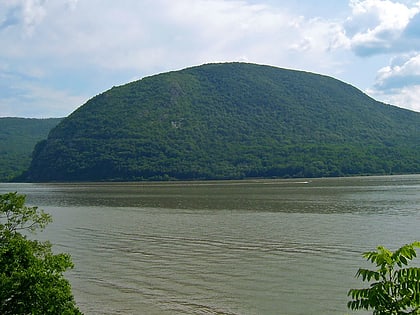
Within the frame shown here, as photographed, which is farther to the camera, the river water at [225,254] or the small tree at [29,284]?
the river water at [225,254]

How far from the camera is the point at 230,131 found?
15025 cm

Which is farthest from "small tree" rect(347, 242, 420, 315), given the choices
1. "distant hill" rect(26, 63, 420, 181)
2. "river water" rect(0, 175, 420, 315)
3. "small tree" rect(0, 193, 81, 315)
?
"distant hill" rect(26, 63, 420, 181)

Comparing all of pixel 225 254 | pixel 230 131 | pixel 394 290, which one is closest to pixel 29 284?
pixel 394 290

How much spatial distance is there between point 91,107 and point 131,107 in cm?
1627

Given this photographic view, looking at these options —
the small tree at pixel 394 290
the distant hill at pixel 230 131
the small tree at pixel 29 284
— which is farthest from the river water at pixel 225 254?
the distant hill at pixel 230 131

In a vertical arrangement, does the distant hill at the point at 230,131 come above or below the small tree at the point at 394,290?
above

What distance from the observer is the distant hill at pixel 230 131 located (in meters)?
129

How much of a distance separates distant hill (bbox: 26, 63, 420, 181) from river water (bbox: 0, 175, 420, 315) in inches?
3297

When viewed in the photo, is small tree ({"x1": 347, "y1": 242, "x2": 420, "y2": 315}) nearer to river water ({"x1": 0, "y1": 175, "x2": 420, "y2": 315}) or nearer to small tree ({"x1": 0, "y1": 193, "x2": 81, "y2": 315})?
small tree ({"x1": 0, "y1": 193, "x2": 81, "y2": 315})

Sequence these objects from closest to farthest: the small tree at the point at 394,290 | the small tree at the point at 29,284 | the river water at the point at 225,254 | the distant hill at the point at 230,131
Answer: the small tree at the point at 394,290
the small tree at the point at 29,284
the river water at the point at 225,254
the distant hill at the point at 230,131

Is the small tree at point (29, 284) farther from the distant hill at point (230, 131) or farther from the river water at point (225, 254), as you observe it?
the distant hill at point (230, 131)

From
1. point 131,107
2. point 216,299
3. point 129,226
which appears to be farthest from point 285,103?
point 216,299

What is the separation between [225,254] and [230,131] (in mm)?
126509

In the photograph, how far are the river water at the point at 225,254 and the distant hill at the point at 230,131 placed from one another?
8375 cm
